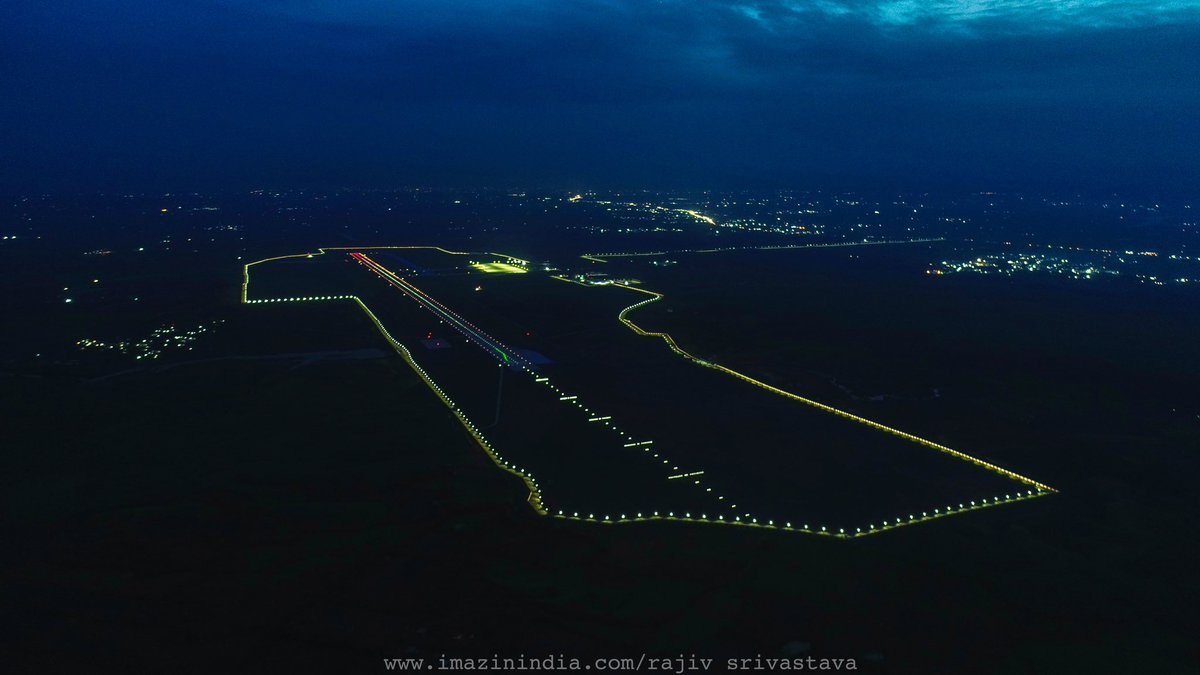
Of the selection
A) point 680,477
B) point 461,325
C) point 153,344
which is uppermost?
point 461,325

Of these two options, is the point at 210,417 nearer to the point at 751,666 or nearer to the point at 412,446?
the point at 412,446

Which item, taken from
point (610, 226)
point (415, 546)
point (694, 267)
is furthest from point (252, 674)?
point (610, 226)

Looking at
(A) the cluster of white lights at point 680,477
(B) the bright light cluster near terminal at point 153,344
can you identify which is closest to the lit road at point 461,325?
(A) the cluster of white lights at point 680,477

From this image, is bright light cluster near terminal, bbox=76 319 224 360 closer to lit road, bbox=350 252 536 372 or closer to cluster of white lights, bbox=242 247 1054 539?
cluster of white lights, bbox=242 247 1054 539

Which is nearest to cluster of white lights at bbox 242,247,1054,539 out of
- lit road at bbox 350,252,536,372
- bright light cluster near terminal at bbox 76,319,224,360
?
lit road at bbox 350,252,536,372

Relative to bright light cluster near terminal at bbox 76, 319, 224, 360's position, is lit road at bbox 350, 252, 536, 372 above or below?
above


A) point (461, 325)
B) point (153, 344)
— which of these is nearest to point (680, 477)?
point (461, 325)

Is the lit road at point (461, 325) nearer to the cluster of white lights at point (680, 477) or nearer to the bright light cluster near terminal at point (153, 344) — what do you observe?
the cluster of white lights at point (680, 477)

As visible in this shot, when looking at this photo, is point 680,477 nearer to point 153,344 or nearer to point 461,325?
point 461,325
